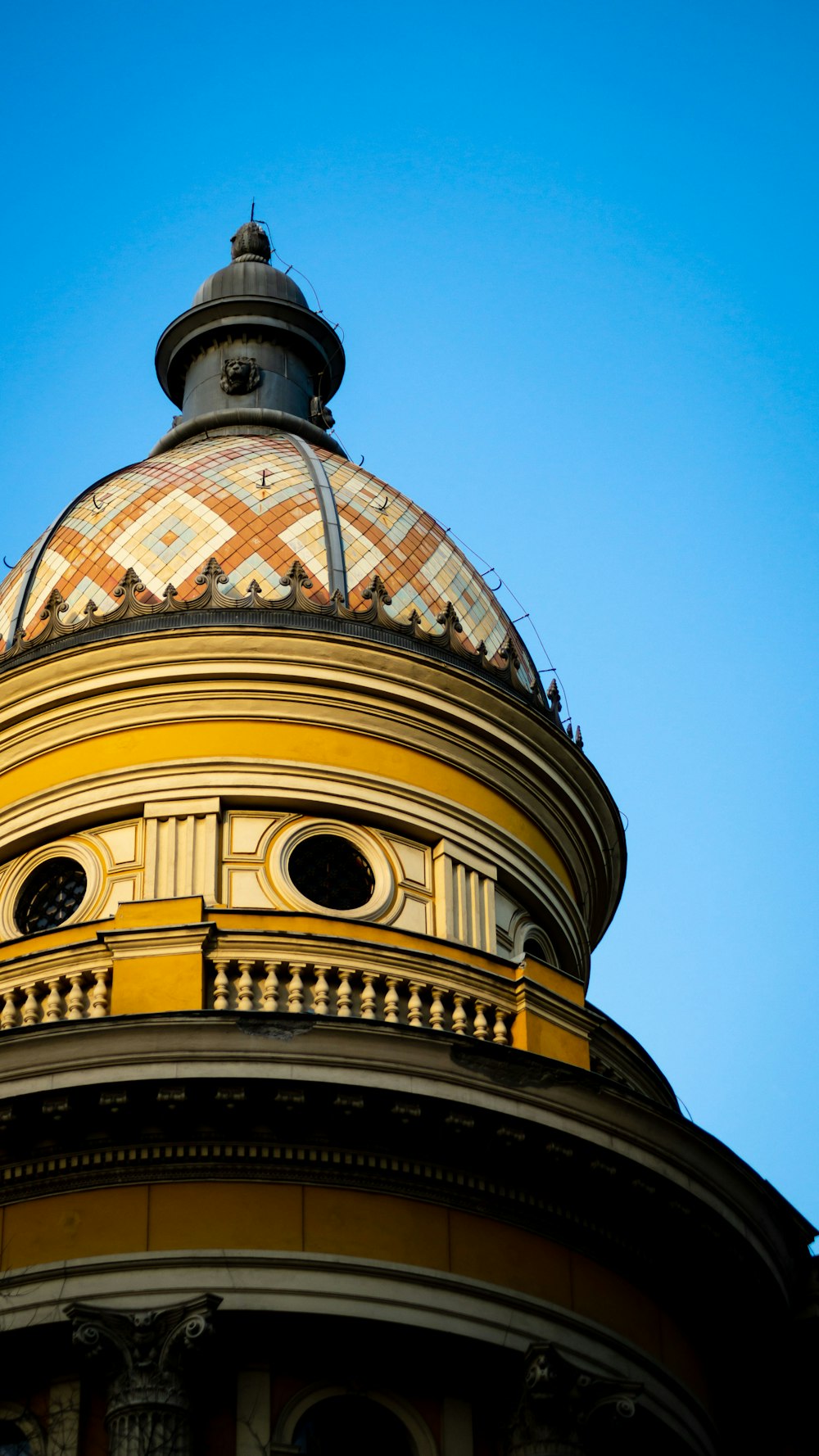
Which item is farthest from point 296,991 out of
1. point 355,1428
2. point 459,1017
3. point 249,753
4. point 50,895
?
point 50,895

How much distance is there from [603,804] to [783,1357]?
874 cm

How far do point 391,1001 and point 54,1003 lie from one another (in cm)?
329

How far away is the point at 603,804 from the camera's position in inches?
1284

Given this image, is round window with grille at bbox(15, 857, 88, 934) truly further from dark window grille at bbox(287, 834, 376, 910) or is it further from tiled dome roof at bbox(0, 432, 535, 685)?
tiled dome roof at bbox(0, 432, 535, 685)

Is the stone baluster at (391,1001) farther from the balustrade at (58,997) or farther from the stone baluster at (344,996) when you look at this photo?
the balustrade at (58,997)

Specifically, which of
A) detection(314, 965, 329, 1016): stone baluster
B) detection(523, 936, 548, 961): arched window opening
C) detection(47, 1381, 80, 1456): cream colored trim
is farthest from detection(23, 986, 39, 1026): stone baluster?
detection(523, 936, 548, 961): arched window opening

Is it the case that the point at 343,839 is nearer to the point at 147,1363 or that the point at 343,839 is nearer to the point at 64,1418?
the point at 147,1363

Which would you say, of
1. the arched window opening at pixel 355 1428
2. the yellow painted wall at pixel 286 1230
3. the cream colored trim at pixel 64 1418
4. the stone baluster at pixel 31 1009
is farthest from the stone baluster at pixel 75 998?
the arched window opening at pixel 355 1428

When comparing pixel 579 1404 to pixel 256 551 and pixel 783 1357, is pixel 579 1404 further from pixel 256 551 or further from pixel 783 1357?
pixel 256 551

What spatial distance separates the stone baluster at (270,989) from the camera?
2447 centimetres

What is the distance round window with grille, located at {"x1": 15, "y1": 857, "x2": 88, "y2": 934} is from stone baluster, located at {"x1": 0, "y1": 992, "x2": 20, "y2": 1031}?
3.88 meters

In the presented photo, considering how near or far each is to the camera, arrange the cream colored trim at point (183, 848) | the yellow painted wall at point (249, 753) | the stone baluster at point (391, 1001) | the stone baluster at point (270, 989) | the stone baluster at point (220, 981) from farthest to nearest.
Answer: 1. the yellow painted wall at point (249, 753)
2. the cream colored trim at point (183, 848)
3. the stone baluster at point (391, 1001)
4. the stone baluster at point (270, 989)
5. the stone baluster at point (220, 981)

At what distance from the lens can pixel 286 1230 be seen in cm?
2280

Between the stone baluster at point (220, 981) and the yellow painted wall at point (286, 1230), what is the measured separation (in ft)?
6.56
